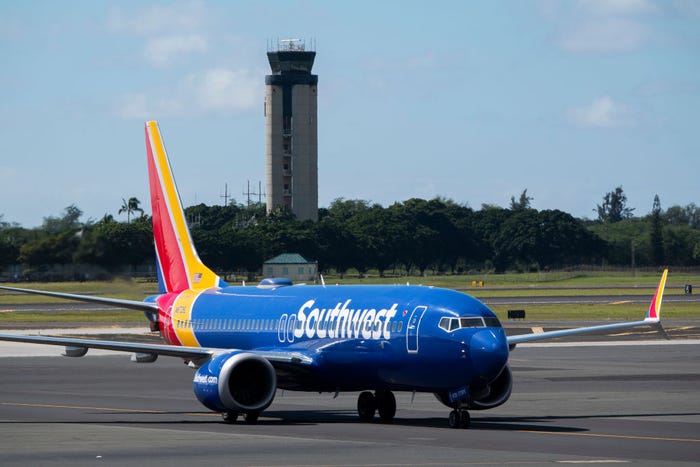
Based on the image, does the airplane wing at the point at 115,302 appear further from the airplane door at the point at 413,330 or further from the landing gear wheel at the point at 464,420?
the landing gear wheel at the point at 464,420

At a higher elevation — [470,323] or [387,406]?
[470,323]

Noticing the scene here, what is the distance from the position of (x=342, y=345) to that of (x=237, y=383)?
10.3ft

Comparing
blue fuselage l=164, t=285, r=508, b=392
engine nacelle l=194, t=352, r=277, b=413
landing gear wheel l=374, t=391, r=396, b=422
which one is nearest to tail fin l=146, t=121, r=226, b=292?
blue fuselage l=164, t=285, r=508, b=392

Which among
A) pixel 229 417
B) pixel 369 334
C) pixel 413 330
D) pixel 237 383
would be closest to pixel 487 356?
pixel 413 330

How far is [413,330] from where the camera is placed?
1443 inches

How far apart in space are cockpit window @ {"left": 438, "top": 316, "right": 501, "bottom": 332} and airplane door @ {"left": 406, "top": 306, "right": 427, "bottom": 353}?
814mm

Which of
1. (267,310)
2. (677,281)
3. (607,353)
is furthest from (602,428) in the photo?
(677,281)

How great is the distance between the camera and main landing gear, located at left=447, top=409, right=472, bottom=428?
36188 mm

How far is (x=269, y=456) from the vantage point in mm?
29828

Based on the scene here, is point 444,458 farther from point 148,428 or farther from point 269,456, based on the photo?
point 148,428

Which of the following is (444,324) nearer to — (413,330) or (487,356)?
(413,330)

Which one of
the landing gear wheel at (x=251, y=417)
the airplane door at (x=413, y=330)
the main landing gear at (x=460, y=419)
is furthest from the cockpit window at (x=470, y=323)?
the landing gear wheel at (x=251, y=417)

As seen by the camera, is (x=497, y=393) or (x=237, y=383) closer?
(x=497, y=393)

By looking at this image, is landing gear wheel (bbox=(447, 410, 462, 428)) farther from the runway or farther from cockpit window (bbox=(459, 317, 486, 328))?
cockpit window (bbox=(459, 317, 486, 328))
